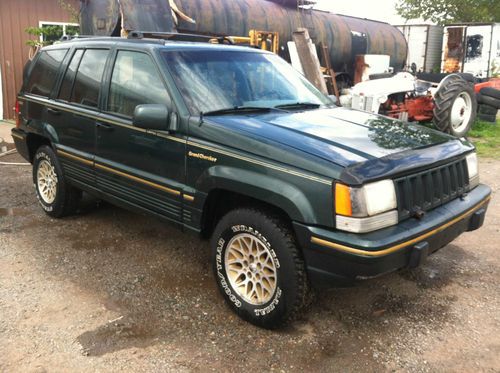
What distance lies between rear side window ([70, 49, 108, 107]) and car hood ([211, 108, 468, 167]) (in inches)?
58.3

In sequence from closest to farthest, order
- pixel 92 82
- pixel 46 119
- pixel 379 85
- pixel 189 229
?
pixel 189 229 → pixel 92 82 → pixel 46 119 → pixel 379 85

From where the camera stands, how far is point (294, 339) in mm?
3225

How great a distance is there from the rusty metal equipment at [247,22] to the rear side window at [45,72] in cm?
288

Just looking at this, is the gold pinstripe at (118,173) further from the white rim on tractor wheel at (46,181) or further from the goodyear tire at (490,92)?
the goodyear tire at (490,92)

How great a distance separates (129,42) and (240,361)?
2736 mm

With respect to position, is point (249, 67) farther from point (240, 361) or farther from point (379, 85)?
point (379, 85)

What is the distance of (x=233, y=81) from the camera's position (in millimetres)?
3949

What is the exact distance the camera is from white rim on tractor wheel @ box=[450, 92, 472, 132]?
959 cm

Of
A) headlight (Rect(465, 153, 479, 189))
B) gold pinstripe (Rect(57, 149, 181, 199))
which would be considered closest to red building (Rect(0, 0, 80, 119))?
gold pinstripe (Rect(57, 149, 181, 199))

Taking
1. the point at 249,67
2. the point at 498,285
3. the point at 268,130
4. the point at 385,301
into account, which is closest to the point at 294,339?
the point at 385,301

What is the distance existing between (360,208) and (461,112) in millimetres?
8071

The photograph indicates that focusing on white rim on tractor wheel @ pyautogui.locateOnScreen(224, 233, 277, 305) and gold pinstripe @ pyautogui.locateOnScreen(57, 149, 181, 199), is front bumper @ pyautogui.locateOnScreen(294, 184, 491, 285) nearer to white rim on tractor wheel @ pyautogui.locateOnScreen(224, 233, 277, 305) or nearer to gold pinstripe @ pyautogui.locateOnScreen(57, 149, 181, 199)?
white rim on tractor wheel @ pyautogui.locateOnScreen(224, 233, 277, 305)

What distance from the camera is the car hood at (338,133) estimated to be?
3062 millimetres

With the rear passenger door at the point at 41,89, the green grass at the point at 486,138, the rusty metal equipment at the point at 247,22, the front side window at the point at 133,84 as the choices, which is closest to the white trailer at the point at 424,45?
the rusty metal equipment at the point at 247,22
